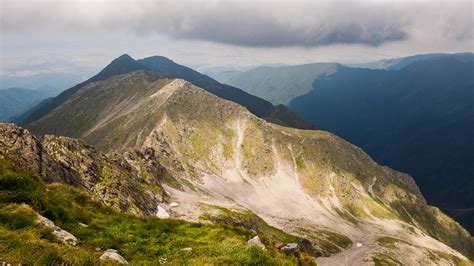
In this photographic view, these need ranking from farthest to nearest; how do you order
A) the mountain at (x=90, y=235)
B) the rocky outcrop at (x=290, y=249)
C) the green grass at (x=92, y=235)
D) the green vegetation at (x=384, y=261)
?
the green vegetation at (x=384, y=261) → the rocky outcrop at (x=290, y=249) → the mountain at (x=90, y=235) → the green grass at (x=92, y=235)

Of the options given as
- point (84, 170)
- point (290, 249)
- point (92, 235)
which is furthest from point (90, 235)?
point (84, 170)

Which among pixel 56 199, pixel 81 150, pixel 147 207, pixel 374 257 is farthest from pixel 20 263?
pixel 374 257

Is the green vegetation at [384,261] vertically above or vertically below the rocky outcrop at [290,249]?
below

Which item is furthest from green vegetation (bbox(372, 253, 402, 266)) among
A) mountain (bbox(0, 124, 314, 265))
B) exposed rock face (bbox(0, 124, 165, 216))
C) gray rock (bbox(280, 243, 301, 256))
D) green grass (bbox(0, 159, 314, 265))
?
green grass (bbox(0, 159, 314, 265))

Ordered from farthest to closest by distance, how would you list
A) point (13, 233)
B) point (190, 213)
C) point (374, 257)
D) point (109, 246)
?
1. point (374, 257)
2. point (190, 213)
3. point (109, 246)
4. point (13, 233)

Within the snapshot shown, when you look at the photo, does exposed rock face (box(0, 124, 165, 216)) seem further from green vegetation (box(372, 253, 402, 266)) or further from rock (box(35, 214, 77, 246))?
green vegetation (box(372, 253, 402, 266))

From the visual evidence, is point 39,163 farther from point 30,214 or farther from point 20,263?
point 20,263

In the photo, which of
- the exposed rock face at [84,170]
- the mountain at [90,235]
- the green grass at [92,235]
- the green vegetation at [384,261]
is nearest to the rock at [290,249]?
the mountain at [90,235]

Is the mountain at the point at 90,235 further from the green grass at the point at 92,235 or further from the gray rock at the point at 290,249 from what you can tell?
the gray rock at the point at 290,249
